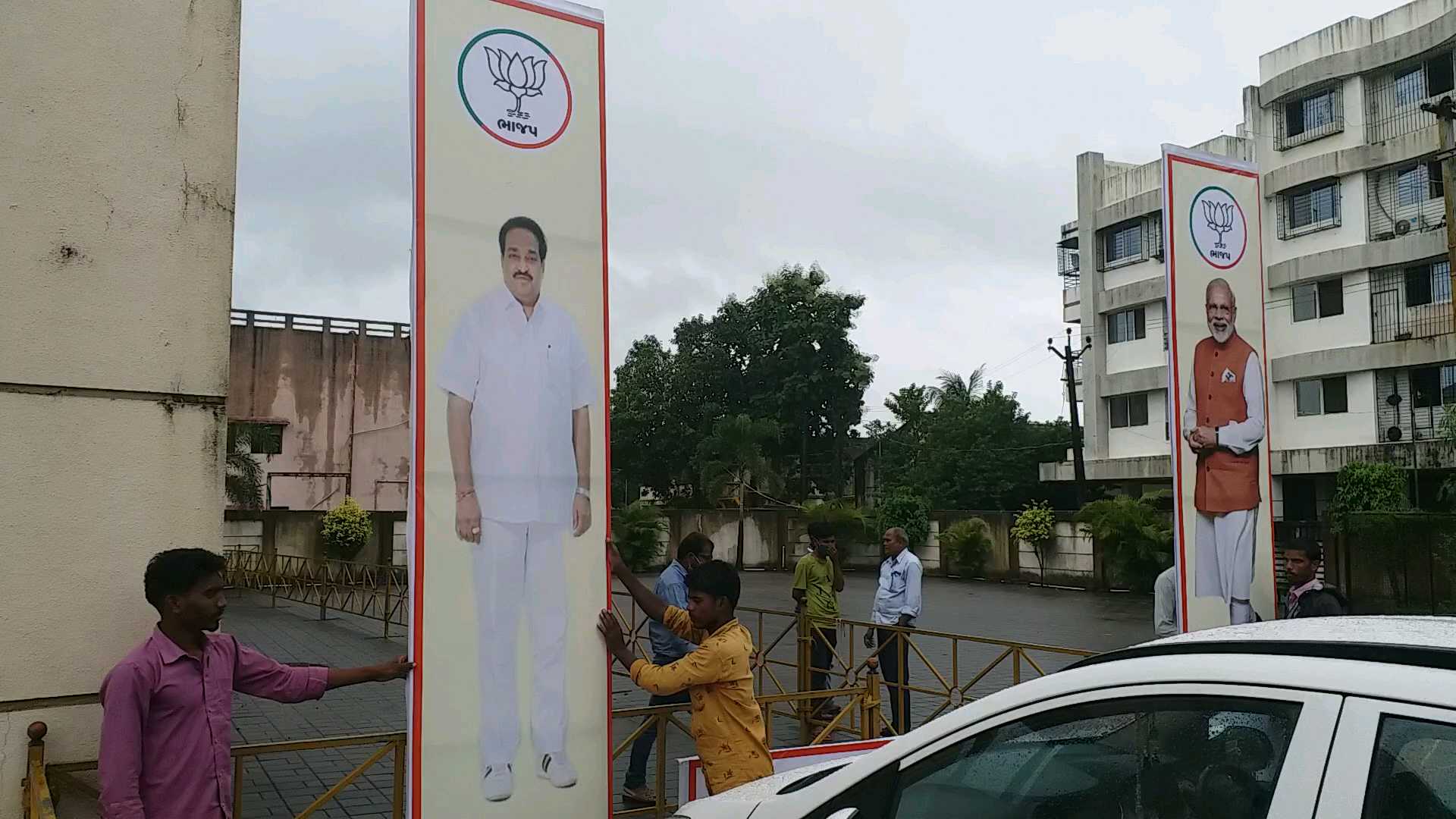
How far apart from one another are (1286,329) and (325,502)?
2997 centimetres

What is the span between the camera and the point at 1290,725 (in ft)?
6.74

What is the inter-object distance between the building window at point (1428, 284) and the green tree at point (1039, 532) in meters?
10.5

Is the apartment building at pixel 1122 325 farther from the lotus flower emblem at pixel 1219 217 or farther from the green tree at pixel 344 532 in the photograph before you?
the lotus flower emblem at pixel 1219 217

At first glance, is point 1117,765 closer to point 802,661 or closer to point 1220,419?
point 1220,419

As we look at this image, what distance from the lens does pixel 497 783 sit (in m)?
4.90

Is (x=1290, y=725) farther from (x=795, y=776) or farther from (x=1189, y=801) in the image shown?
(x=795, y=776)

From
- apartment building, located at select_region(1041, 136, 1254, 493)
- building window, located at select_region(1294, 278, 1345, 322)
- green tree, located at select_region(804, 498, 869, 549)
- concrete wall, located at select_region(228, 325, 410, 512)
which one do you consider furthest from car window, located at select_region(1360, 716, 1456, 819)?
concrete wall, located at select_region(228, 325, 410, 512)

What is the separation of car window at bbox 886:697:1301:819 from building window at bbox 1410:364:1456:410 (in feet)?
93.7

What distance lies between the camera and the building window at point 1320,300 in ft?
94.9

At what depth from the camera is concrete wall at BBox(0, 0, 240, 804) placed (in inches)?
168

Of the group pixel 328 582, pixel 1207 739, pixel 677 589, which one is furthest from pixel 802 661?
pixel 328 582

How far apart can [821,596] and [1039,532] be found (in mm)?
22047

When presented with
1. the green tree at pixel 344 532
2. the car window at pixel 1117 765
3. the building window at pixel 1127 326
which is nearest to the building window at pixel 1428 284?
the building window at pixel 1127 326

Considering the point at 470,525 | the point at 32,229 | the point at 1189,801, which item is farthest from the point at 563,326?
the point at 1189,801
